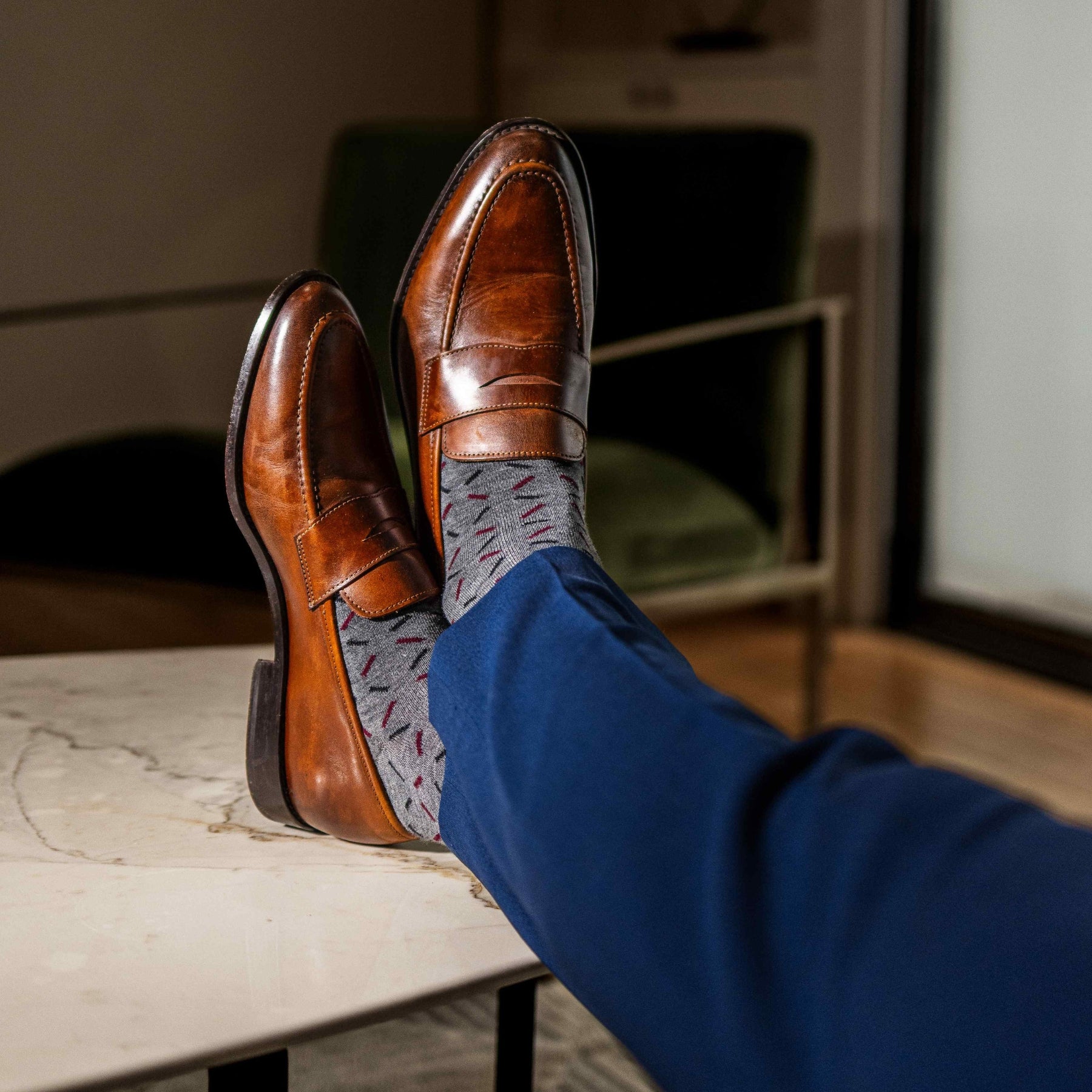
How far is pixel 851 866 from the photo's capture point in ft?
1.15

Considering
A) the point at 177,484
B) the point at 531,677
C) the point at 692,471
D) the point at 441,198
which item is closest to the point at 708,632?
the point at 692,471

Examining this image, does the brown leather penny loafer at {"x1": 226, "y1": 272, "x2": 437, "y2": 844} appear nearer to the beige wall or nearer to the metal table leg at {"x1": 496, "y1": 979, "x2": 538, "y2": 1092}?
the metal table leg at {"x1": 496, "y1": 979, "x2": 538, "y2": 1092}

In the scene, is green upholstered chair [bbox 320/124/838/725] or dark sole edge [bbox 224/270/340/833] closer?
dark sole edge [bbox 224/270/340/833]

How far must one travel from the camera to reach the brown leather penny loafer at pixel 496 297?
28.6 inches

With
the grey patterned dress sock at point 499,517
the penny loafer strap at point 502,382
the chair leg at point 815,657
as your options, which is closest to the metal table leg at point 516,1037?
the grey patterned dress sock at point 499,517

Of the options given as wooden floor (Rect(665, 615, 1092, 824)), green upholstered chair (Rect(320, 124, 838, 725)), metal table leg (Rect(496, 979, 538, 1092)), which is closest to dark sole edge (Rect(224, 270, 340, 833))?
metal table leg (Rect(496, 979, 538, 1092))

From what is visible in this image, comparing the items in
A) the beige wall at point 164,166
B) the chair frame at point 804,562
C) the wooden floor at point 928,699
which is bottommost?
the wooden floor at point 928,699

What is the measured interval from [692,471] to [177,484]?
2.02 ft

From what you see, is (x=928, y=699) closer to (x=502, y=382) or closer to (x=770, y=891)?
(x=502, y=382)

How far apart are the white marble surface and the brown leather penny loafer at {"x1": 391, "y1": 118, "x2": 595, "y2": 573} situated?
0.21 m

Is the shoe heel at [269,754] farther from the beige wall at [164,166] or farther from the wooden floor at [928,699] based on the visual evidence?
the wooden floor at [928,699]

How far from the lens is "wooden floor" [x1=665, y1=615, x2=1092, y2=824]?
4.96 ft

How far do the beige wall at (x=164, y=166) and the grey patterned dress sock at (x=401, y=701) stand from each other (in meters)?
0.85

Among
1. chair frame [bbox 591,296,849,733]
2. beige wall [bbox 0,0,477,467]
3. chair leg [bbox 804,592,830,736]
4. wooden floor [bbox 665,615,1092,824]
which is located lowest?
wooden floor [bbox 665,615,1092,824]
